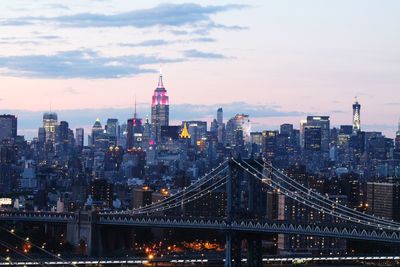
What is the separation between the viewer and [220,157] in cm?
12169

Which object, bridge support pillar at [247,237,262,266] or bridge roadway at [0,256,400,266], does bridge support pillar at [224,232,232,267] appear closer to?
bridge support pillar at [247,237,262,266]


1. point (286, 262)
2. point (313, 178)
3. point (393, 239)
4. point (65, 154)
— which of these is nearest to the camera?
point (393, 239)

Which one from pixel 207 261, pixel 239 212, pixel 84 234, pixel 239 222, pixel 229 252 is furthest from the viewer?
pixel 84 234

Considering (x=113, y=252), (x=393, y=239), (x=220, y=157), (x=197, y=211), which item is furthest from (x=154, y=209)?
(x=220, y=157)

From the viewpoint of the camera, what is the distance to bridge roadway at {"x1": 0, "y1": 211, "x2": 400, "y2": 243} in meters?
41.6

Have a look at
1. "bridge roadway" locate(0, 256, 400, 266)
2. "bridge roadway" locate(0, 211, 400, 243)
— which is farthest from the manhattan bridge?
"bridge roadway" locate(0, 256, 400, 266)

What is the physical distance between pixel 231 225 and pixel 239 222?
0.49m

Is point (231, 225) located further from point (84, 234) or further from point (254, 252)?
point (84, 234)

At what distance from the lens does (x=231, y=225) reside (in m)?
45.4

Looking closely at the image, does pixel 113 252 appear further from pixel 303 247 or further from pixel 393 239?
pixel 393 239

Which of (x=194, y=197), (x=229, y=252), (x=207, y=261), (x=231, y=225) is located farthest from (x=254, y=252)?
(x=194, y=197)

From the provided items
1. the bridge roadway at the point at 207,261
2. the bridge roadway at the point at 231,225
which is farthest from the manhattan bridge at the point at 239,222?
the bridge roadway at the point at 207,261

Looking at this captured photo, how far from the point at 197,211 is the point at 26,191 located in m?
32.1

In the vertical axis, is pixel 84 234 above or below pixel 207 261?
above
